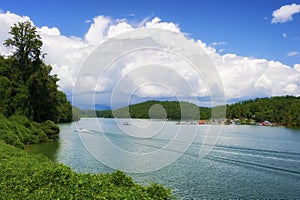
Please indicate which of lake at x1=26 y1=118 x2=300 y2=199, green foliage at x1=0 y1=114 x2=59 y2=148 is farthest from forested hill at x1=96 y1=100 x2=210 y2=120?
green foliage at x1=0 y1=114 x2=59 y2=148

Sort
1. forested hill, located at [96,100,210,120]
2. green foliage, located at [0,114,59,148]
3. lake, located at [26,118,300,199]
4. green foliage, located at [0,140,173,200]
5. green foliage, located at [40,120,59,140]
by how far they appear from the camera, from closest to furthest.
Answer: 1. green foliage, located at [0,140,173,200]
2. lake, located at [26,118,300,199]
3. forested hill, located at [96,100,210,120]
4. green foliage, located at [0,114,59,148]
5. green foliage, located at [40,120,59,140]

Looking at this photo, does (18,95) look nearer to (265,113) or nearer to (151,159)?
(151,159)

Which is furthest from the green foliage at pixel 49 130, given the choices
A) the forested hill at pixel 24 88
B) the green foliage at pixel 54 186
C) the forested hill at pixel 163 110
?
the green foliage at pixel 54 186

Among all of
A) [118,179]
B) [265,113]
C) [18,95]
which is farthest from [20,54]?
[265,113]

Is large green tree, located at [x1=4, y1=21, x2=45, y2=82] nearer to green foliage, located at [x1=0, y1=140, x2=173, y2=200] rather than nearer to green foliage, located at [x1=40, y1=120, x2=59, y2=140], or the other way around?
green foliage, located at [x1=40, y1=120, x2=59, y2=140]

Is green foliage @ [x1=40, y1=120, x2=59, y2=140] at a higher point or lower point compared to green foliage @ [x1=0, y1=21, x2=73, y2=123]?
lower

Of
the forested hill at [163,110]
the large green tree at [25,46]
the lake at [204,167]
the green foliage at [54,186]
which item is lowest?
the lake at [204,167]

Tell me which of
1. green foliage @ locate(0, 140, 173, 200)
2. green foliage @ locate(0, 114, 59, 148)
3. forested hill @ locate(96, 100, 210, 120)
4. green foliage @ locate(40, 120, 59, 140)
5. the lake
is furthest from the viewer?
green foliage @ locate(40, 120, 59, 140)

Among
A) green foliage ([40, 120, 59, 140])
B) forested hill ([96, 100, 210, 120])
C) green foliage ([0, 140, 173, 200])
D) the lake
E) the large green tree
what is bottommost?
the lake

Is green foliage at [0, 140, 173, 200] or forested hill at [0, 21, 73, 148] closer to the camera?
green foliage at [0, 140, 173, 200]

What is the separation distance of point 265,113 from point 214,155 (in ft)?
330

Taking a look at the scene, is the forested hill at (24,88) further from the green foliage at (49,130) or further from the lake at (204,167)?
the lake at (204,167)

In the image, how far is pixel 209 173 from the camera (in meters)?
25.1

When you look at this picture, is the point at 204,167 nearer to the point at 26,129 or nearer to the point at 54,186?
the point at 54,186
